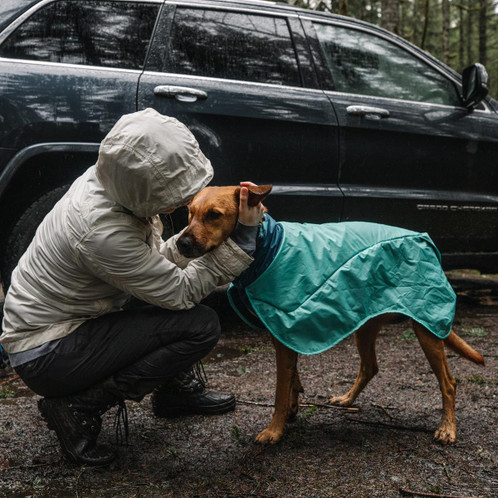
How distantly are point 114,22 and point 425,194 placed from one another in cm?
252

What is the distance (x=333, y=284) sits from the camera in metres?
2.52

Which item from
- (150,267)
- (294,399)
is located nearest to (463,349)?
(294,399)

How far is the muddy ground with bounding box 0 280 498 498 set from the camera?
7.42ft

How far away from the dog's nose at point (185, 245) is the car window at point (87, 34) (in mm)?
1775

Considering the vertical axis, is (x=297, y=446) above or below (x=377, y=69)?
below

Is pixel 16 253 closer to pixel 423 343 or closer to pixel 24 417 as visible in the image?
pixel 24 417

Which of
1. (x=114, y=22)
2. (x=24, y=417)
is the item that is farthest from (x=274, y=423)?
(x=114, y=22)

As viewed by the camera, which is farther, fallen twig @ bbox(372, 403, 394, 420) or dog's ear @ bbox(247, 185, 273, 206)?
fallen twig @ bbox(372, 403, 394, 420)

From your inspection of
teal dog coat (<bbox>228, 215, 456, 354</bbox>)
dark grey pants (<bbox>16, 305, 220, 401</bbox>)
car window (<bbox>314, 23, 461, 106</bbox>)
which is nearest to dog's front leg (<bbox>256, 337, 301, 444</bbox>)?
teal dog coat (<bbox>228, 215, 456, 354</bbox>)

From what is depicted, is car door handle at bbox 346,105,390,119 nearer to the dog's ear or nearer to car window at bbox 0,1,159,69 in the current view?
car window at bbox 0,1,159,69

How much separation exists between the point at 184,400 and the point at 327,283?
3.29ft

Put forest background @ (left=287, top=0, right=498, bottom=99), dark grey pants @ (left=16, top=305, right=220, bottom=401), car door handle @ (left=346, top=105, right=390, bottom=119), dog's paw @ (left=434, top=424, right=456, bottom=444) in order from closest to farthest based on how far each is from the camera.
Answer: dark grey pants @ (left=16, top=305, right=220, bottom=401)
dog's paw @ (left=434, top=424, right=456, bottom=444)
car door handle @ (left=346, top=105, right=390, bottom=119)
forest background @ (left=287, top=0, right=498, bottom=99)

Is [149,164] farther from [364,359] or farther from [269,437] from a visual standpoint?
[364,359]

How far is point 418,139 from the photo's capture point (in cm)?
439
